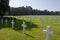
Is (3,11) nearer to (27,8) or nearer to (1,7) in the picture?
(1,7)

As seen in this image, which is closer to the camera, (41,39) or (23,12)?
(41,39)

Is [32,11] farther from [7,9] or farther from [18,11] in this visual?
[7,9]

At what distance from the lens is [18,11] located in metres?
96.8

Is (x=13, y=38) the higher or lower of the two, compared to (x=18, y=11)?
higher

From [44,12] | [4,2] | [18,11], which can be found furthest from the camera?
[44,12]

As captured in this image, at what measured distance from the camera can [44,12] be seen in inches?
4796

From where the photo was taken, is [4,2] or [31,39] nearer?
[31,39]

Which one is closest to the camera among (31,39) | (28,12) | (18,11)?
(31,39)

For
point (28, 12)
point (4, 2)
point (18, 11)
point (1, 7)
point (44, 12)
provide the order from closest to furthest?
point (1, 7)
point (4, 2)
point (18, 11)
point (28, 12)
point (44, 12)

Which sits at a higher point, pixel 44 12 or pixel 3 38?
pixel 3 38

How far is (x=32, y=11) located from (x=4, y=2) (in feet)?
207

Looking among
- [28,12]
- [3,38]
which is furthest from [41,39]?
[28,12]

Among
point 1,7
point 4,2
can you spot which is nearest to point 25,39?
point 1,7

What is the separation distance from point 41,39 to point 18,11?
86.3 meters
